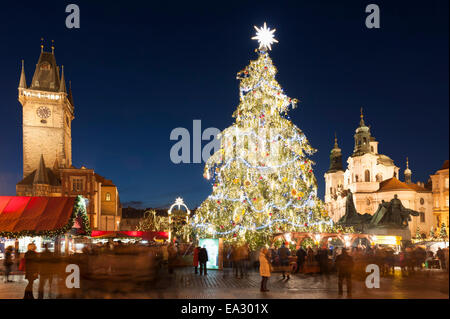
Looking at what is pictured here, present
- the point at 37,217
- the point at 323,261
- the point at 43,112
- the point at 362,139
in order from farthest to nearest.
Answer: the point at 362,139
the point at 43,112
the point at 37,217
the point at 323,261

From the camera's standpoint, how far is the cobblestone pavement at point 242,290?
14.7 metres

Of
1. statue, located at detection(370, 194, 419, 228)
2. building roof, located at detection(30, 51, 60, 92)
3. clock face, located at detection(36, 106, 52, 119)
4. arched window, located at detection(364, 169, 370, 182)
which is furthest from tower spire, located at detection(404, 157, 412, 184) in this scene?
statue, located at detection(370, 194, 419, 228)

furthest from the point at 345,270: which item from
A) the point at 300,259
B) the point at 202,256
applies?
the point at 202,256

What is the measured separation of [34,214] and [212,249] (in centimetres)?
934

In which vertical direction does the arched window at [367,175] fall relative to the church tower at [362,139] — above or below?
below

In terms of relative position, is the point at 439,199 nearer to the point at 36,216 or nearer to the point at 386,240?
the point at 386,240

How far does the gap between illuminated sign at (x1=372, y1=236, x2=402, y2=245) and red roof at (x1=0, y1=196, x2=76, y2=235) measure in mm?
19029

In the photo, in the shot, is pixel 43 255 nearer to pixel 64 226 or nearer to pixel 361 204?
pixel 64 226

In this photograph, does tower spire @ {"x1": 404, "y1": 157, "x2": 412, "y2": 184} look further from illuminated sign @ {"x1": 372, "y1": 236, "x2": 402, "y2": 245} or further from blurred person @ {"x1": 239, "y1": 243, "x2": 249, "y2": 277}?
blurred person @ {"x1": 239, "y1": 243, "x2": 249, "y2": 277}

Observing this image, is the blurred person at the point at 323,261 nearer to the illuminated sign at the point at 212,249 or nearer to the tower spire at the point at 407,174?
the illuminated sign at the point at 212,249

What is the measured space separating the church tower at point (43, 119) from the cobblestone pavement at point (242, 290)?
6259 cm

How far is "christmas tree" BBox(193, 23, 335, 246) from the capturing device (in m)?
27.2

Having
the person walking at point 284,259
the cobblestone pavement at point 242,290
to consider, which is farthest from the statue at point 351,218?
the cobblestone pavement at point 242,290

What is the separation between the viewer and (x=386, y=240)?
30609 millimetres
